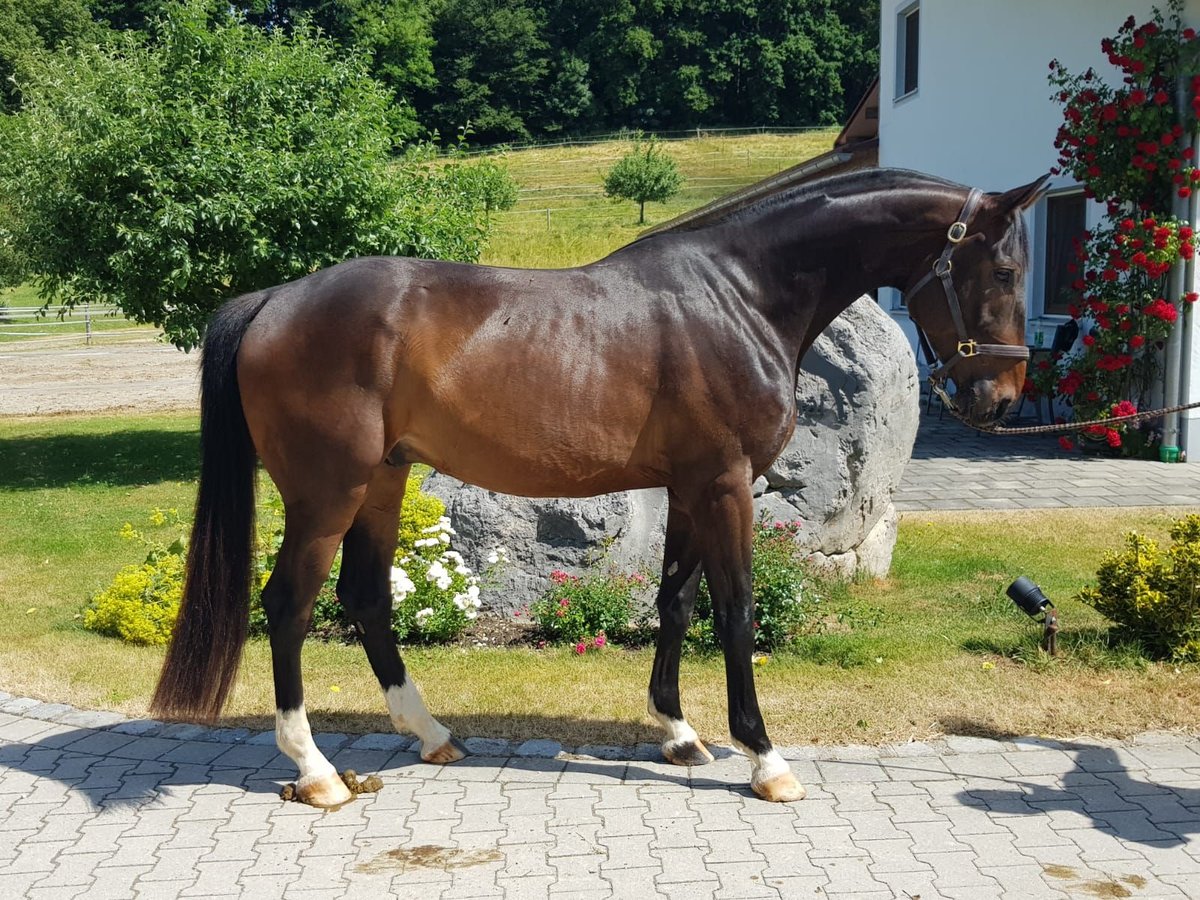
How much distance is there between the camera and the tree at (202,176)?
11.3 meters

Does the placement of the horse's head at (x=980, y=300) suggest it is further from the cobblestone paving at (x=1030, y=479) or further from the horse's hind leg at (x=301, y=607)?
the cobblestone paving at (x=1030, y=479)

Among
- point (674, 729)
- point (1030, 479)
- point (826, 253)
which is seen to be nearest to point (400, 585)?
point (674, 729)

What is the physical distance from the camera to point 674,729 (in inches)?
181

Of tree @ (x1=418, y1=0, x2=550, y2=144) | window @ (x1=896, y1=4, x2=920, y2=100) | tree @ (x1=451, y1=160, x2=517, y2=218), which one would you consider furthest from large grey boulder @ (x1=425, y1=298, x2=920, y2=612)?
tree @ (x1=418, y1=0, x2=550, y2=144)

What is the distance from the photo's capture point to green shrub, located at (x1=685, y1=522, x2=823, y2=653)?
234 inches

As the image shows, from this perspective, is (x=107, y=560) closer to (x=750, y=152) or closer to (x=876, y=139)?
(x=876, y=139)

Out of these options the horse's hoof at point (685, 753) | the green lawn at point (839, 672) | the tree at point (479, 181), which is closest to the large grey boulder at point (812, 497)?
the green lawn at point (839, 672)

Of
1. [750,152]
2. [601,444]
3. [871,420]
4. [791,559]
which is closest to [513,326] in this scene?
[601,444]

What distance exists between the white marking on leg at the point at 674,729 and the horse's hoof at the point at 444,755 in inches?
32.4

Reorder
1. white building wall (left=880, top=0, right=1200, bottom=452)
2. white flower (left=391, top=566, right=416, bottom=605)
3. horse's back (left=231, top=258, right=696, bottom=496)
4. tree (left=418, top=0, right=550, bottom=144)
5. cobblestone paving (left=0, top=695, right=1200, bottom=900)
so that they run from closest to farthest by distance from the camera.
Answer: cobblestone paving (left=0, top=695, right=1200, bottom=900), horse's back (left=231, top=258, right=696, bottom=496), white flower (left=391, top=566, right=416, bottom=605), white building wall (left=880, top=0, right=1200, bottom=452), tree (left=418, top=0, right=550, bottom=144)

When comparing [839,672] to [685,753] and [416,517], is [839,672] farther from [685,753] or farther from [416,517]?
[416,517]

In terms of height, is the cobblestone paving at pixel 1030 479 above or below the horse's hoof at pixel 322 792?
above

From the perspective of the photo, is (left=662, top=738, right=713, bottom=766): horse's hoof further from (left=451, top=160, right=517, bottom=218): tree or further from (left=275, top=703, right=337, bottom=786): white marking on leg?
(left=451, top=160, right=517, bottom=218): tree

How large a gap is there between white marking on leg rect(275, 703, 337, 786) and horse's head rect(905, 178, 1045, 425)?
8.93 feet
